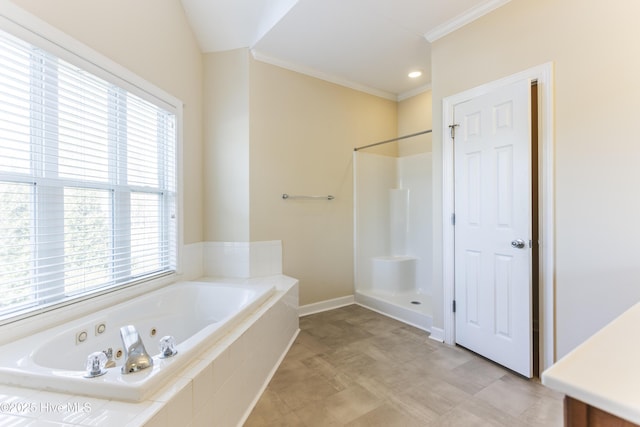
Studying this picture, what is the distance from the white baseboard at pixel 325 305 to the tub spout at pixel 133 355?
6.59 feet

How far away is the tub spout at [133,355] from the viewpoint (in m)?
1.07

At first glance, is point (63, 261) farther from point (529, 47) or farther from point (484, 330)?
point (529, 47)

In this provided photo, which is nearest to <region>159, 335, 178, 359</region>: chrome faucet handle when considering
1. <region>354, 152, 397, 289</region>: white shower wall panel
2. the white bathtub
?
the white bathtub

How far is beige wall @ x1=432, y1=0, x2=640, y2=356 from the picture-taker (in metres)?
1.53

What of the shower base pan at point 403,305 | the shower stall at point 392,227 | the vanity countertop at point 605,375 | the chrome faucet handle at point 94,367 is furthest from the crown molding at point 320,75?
the vanity countertop at point 605,375

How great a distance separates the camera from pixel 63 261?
1563mm

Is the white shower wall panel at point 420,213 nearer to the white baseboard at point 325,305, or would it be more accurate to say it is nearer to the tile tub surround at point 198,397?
the white baseboard at point 325,305

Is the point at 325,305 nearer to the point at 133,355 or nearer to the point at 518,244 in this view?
the point at 518,244

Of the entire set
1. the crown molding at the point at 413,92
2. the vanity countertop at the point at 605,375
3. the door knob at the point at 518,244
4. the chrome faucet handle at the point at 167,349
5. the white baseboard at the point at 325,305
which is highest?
the crown molding at the point at 413,92

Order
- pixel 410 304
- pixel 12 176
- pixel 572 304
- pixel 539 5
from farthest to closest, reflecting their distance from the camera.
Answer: pixel 410 304
pixel 539 5
pixel 572 304
pixel 12 176

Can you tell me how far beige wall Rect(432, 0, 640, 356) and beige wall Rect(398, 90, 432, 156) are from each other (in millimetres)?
1558

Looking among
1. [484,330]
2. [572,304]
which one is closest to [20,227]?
[484,330]

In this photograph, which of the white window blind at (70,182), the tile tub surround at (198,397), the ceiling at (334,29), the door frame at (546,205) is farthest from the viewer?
the ceiling at (334,29)

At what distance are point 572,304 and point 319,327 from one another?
1876mm
